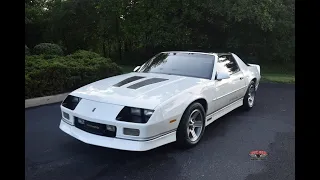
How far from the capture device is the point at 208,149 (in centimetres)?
401

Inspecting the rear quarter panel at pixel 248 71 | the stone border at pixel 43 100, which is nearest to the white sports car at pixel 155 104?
the rear quarter panel at pixel 248 71

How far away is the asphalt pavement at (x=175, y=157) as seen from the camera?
325 cm

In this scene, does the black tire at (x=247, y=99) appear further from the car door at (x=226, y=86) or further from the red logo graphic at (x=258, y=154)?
the red logo graphic at (x=258, y=154)

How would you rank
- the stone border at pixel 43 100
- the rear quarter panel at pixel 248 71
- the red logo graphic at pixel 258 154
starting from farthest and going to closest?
the stone border at pixel 43 100 → the rear quarter panel at pixel 248 71 → the red logo graphic at pixel 258 154

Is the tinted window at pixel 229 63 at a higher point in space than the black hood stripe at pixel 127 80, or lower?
higher

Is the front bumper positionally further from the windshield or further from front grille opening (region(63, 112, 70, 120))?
the windshield

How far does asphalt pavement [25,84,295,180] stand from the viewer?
3.25 m

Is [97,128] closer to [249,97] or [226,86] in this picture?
[226,86]

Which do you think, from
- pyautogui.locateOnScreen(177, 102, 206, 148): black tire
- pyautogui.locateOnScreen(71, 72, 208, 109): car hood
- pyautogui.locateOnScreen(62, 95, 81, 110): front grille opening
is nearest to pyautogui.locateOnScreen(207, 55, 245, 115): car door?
pyautogui.locateOnScreen(71, 72, 208, 109): car hood

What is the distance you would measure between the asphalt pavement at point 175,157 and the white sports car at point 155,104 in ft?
0.93

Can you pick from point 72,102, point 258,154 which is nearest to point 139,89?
point 72,102

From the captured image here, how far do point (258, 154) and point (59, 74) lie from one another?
5117 mm

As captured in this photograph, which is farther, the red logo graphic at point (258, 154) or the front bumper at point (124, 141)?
the red logo graphic at point (258, 154)

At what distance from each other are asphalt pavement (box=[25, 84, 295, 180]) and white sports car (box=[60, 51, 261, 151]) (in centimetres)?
28
